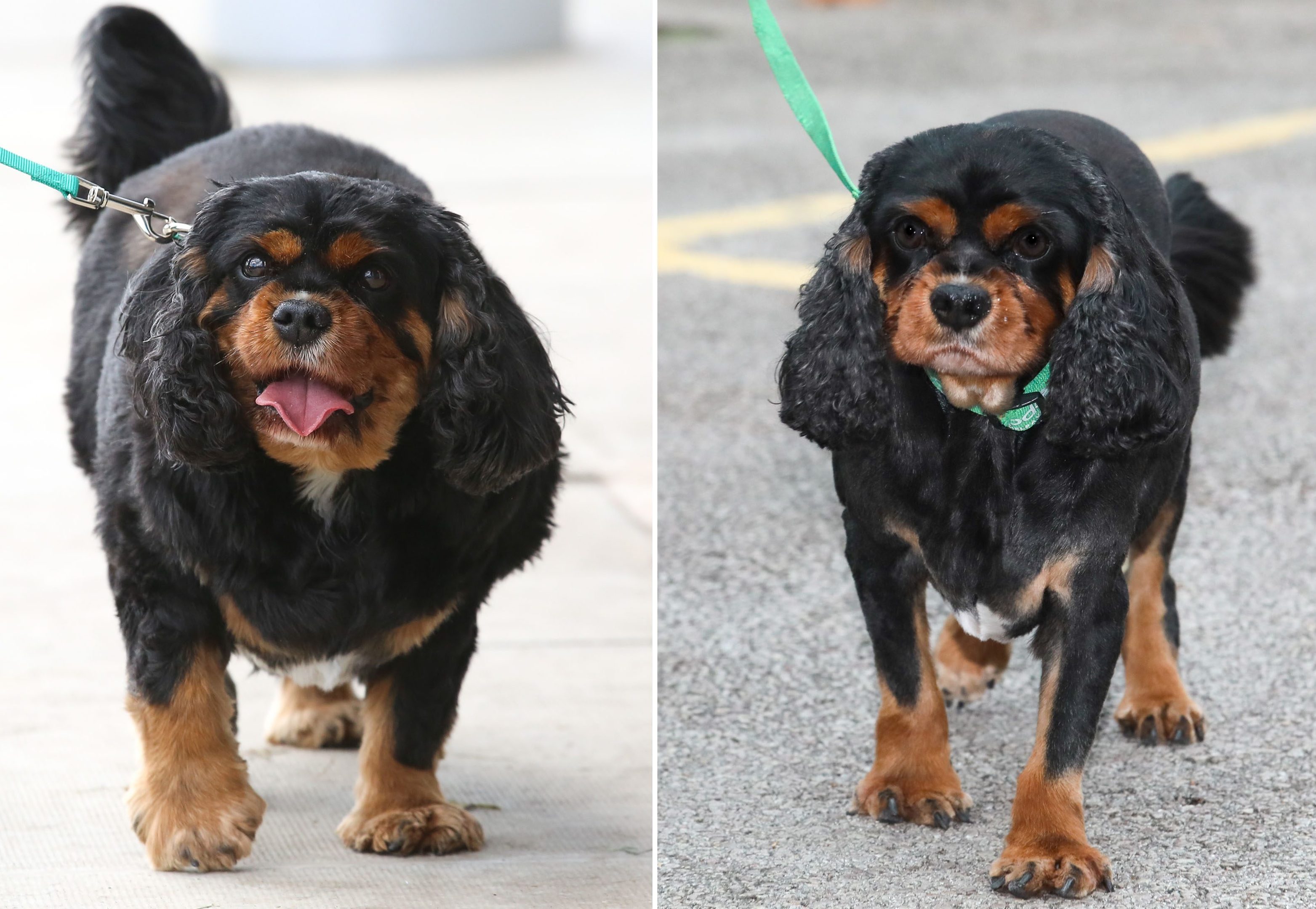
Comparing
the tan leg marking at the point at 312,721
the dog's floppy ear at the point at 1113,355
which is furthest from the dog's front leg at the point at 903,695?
the tan leg marking at the point at 312,721

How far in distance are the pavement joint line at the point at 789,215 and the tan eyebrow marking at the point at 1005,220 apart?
13.6ft

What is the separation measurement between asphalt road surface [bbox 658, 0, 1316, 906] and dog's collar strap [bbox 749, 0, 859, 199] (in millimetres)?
1374

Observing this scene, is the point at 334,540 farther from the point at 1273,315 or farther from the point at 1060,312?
the point at 1273,315

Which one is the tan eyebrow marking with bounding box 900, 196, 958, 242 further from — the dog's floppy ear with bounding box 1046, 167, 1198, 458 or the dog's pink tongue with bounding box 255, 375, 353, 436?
the dog's pink tongue with bounding box 255, 375, 353, 436

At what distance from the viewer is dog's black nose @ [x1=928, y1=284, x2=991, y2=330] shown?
3146 millimetres

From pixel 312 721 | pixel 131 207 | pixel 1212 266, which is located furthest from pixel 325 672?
pixel 1212 266

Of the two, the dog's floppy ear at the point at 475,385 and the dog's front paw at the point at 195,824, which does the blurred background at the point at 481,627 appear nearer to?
the dog's front paw at the point at 195,824

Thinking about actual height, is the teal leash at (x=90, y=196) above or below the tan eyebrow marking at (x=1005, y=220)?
below

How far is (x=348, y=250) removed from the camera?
3266mm

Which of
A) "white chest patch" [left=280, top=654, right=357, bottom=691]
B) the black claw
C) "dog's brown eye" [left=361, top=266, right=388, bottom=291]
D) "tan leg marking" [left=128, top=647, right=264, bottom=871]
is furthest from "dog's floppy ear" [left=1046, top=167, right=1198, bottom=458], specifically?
"tan leg marking" [left=128, top=647, right=264, bottom=871]

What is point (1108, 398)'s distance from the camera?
10.7ft

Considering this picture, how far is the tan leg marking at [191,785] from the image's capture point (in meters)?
3.53

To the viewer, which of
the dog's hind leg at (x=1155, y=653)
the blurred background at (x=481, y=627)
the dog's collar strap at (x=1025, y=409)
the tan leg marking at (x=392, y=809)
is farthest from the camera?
the dog's hind leg at (x=1155, y=653)

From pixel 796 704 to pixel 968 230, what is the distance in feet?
5.22
